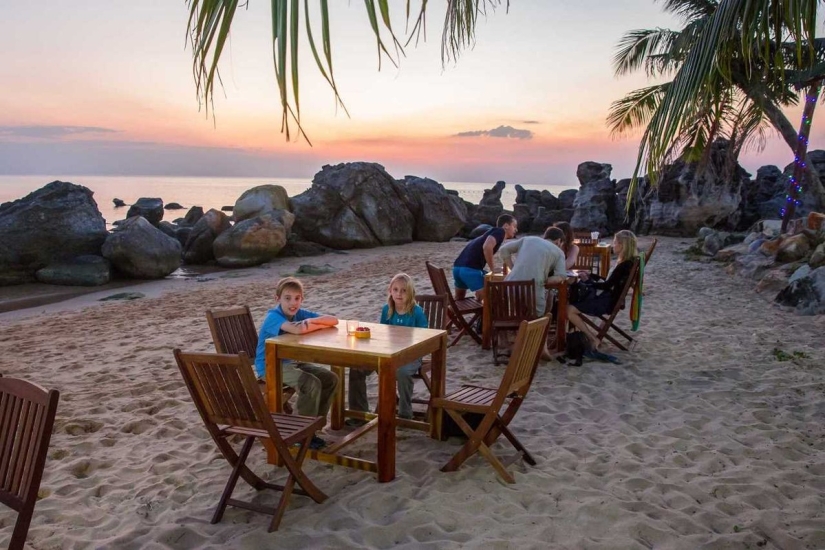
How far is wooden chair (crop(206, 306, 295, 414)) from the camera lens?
4.36 meters

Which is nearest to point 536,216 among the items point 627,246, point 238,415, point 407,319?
point 627,246

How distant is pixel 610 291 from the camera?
6648 millimetres

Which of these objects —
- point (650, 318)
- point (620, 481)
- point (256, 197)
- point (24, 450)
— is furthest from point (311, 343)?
point (256, 197)

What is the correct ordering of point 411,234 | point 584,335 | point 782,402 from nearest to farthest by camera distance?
point 782,402, point 584,335, point 411,234

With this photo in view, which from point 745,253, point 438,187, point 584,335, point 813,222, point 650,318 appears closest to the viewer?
point 584,335

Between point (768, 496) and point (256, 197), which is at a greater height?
point (256, 197)

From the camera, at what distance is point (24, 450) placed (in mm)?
2164

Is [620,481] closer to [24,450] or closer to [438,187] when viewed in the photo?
[24,450]

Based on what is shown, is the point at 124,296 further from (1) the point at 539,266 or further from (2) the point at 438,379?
(2) the point at 438,379

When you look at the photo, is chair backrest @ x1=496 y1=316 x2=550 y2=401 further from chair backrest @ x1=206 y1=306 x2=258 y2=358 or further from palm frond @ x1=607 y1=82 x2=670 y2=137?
palm frond @ x1=607 y1=82 x2=670 y2=137

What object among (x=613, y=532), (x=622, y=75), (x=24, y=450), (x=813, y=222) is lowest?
(x=613, y=532)

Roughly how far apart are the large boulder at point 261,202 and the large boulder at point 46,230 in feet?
15.8

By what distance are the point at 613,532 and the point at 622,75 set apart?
19433mm

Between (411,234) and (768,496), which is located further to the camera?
(411,234)
